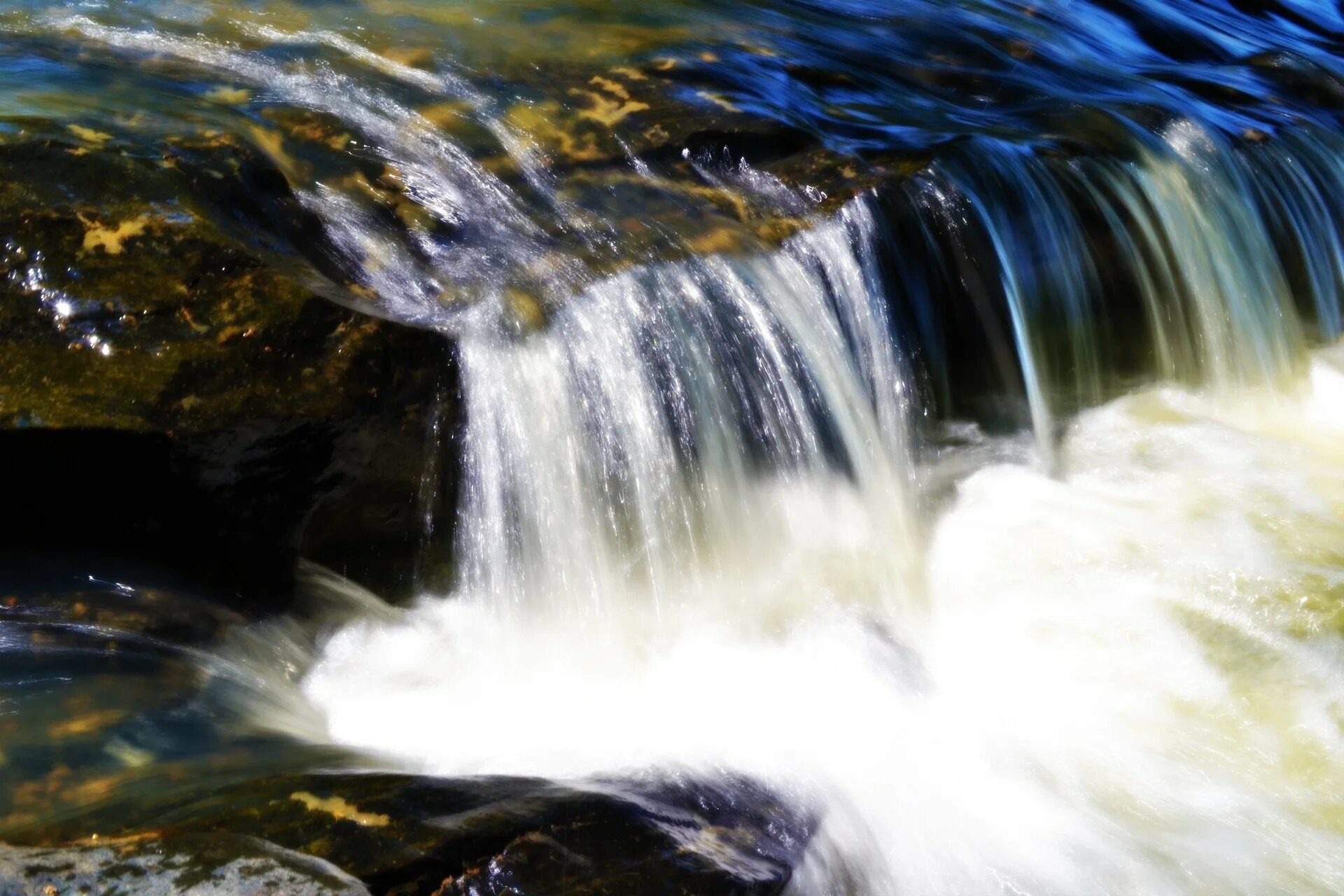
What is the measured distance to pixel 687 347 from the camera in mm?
4895

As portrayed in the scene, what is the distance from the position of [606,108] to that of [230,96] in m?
1.79

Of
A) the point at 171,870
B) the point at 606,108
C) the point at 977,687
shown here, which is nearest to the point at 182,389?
the point at 171,870

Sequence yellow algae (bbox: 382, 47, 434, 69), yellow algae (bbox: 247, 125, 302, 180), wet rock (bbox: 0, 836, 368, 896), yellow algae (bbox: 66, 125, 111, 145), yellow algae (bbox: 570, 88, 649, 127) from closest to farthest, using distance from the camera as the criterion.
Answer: wet rock (bbox: 0, 836, 368, 896)
yellow algae (bbox: 66, 125, 111, 145)
yellow algae (bbox: 247, 125, 302, 180)
yellow algae (bbox: 570, 88, 649, 127)
yellow algae (bbox: 382, 47, 434, 69)

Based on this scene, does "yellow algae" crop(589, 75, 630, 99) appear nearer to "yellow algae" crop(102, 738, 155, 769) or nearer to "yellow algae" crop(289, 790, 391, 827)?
"yellow algae" crop(102, 738, 155, 769)

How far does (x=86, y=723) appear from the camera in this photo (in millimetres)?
3236

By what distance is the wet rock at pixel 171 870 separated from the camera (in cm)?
244

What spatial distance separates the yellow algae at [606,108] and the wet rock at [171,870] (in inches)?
168

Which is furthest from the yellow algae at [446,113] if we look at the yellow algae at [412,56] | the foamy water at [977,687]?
the foamy water at [977,687]

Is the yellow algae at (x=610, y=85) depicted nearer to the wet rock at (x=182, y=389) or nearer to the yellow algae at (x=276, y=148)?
the yellow algae at (x=276, y=148)

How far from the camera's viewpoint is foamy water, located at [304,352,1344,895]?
3680 millimetres

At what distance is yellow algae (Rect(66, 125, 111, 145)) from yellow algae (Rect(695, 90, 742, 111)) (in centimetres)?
302

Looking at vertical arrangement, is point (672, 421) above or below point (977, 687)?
above

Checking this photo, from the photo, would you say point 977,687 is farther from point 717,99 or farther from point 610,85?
point 610,85

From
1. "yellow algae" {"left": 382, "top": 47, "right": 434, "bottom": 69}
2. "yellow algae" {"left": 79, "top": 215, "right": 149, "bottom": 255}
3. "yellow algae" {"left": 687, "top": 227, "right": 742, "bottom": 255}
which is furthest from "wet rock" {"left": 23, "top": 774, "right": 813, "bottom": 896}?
"yellow algae" {"left": 382, "top": 47, "right": 434, "bottom": 69}
